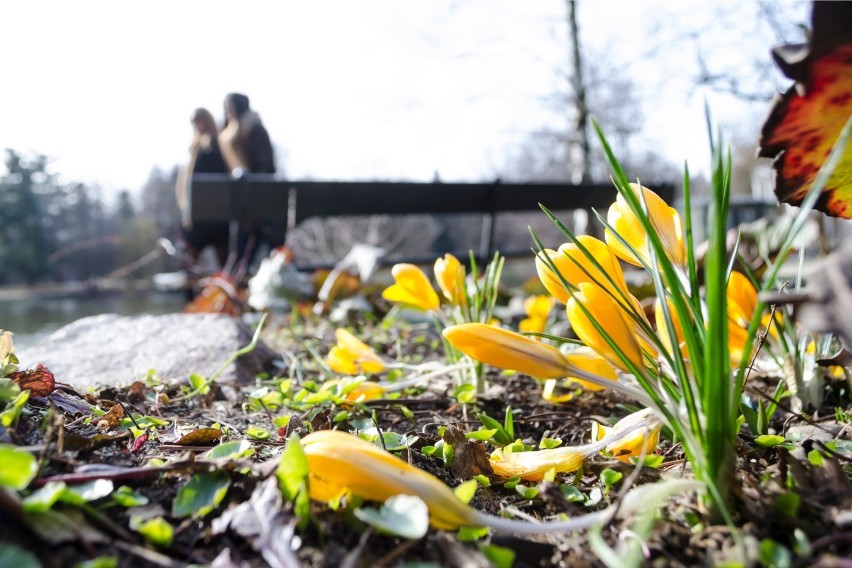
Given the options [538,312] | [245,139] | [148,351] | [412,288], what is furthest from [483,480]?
[245,139]

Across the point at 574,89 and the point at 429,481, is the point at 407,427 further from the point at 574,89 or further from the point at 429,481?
the point at 574,89

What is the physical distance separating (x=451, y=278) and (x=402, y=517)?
696 millimetres

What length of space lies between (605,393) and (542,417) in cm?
18

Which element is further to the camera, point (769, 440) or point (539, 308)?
point (539, 308)

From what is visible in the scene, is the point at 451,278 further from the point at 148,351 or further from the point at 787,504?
the point at 148,351

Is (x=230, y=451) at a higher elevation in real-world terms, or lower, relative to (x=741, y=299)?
lower

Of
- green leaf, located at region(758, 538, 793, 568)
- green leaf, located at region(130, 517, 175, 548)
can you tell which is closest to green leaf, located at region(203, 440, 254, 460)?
green leaf, located at region(130, 517, 175, 548)

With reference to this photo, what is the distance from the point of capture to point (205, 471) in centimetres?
52

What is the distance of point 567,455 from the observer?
60 centimetres

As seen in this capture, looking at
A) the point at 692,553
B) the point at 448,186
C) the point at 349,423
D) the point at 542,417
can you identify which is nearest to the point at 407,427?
the point at 349,423

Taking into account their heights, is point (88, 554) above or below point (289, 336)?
above

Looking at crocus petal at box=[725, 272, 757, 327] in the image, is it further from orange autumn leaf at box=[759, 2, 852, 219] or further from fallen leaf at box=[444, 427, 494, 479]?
fallen leaf at box=[444, 427, 494, 479]

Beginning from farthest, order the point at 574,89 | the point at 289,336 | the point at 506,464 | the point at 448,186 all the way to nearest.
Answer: the point at 574,89 → the point at 448,186 → the point at 289,336 → the point at 506,464

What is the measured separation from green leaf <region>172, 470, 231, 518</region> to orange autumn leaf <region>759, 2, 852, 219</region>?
61 centimetres
